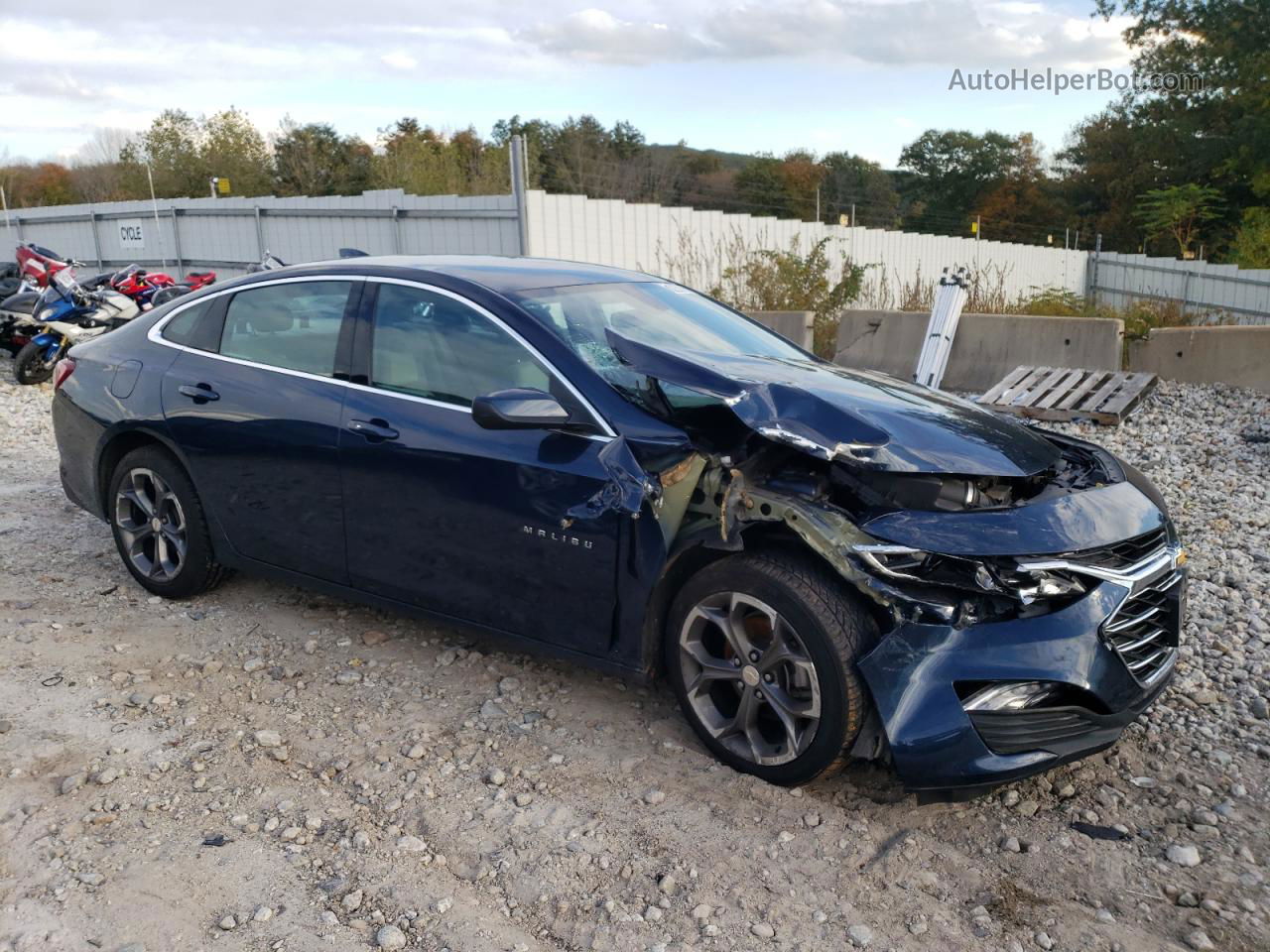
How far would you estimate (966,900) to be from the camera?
2867 mm

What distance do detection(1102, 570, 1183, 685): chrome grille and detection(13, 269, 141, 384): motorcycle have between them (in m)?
10.6

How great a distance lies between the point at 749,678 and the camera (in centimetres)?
331

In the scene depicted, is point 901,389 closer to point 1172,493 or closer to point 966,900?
point 966,900

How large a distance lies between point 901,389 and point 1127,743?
1.50 meters

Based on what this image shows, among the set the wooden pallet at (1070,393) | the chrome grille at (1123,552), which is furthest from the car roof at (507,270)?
the wooden pallet at (1070,393)

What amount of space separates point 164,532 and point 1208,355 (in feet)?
29.8

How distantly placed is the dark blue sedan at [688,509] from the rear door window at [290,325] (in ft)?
0.05

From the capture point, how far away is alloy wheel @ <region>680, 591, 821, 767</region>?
10.5 feet

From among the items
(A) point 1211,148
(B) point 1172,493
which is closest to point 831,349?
(B) point 1172,493

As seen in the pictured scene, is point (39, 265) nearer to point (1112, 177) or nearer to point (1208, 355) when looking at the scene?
point (1208, 355)

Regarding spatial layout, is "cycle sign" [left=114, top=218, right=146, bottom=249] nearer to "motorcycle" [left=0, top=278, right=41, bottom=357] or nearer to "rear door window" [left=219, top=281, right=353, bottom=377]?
"motorcycle" [left=0, top=278, right=41, bottom=357]

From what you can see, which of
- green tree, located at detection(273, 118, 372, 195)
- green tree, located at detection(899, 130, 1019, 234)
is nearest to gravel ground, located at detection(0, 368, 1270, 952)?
green tree, located at detection(273, 118, 372, 195)

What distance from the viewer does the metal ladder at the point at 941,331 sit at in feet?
33.3

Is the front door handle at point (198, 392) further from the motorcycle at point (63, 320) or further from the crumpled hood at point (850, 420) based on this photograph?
the motorcycle at point (63, 320)
